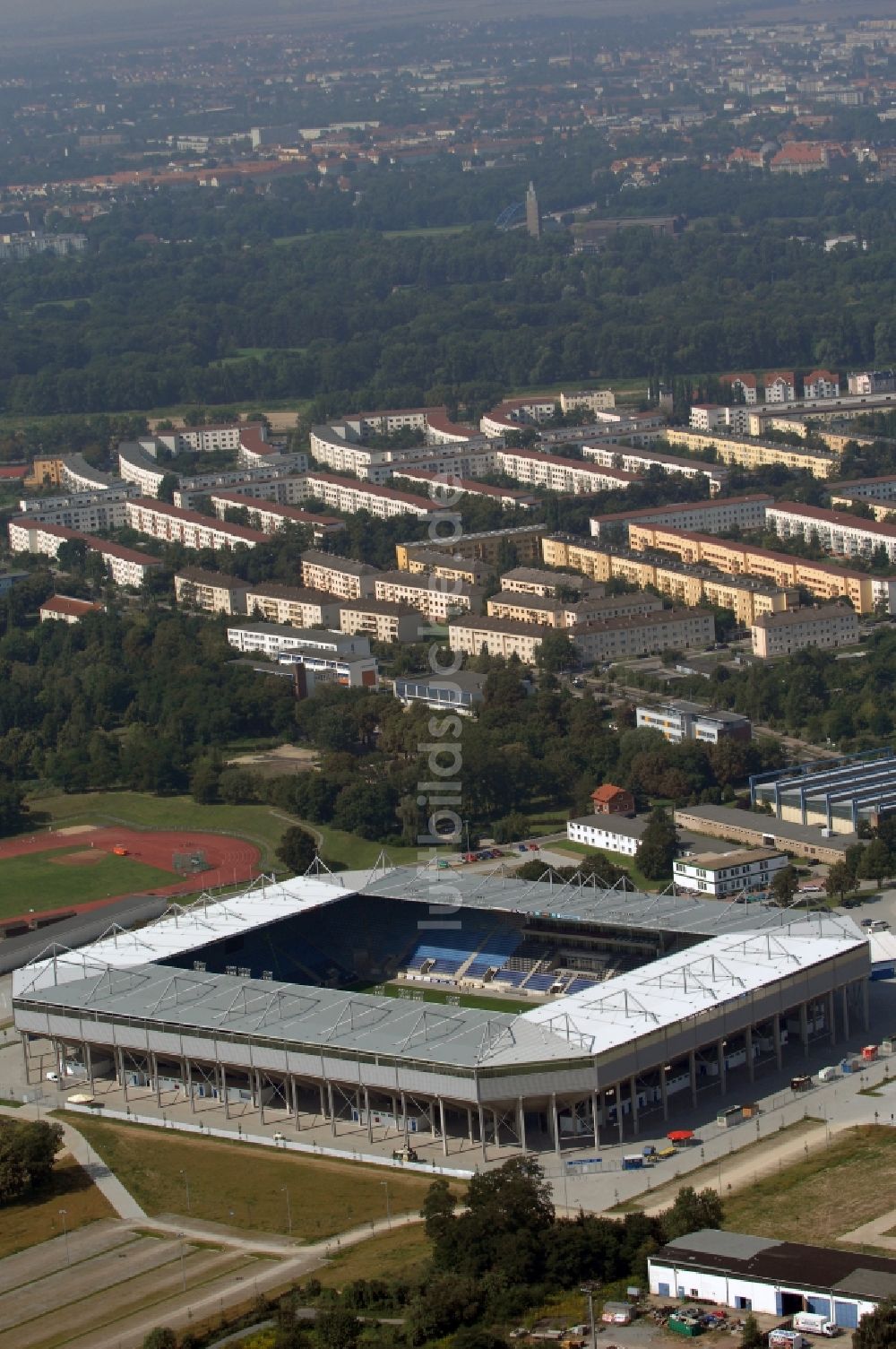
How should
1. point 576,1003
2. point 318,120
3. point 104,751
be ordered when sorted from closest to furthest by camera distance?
point 576,1003 < point 104,751 < point 318,120

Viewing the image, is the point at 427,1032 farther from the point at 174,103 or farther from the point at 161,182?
the point at 174,103

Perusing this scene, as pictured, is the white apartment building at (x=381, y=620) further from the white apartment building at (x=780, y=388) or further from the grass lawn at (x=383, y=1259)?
the grass lawn at (x=383, y=1259)

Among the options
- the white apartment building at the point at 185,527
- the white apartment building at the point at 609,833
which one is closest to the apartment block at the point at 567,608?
the white apartment building at the point at 185,527

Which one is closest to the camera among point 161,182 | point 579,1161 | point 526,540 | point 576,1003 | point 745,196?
point 579,1161

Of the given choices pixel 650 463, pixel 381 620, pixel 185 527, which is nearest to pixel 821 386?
pixel 650 463

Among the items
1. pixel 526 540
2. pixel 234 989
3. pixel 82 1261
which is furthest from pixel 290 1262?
pixel 526 540

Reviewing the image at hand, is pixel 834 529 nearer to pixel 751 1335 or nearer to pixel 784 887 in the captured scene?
pixel 784 887
